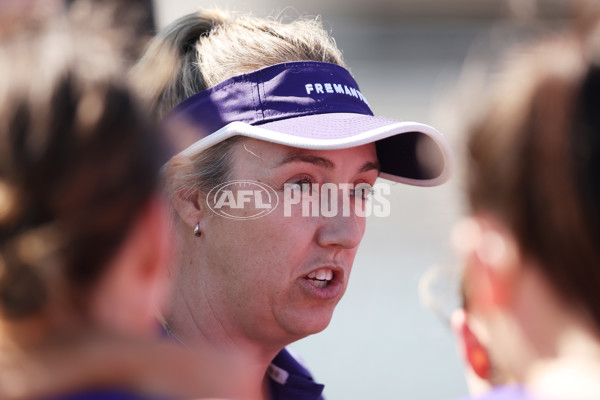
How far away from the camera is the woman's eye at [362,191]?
2.21 meters

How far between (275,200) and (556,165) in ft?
3.71

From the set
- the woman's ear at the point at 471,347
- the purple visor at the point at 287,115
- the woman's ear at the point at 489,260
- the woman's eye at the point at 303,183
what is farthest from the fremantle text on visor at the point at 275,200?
the woman's ear at the point at 489,260

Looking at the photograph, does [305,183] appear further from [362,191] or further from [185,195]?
[185,195]

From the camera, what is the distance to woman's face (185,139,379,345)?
2.07 meters

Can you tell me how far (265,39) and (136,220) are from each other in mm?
1298

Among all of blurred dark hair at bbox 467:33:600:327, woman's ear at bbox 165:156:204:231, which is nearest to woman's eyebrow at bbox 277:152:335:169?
woman's ear at bbox 165:156:204:231

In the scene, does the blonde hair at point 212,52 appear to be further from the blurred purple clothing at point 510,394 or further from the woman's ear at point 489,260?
the blurred purple clothing at point 510,394

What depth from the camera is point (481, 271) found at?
3.73ft

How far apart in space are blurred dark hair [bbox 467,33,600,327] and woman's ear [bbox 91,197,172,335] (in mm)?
464

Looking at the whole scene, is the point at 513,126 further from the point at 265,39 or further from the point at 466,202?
the point at 265,39

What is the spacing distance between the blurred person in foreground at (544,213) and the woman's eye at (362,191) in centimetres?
107

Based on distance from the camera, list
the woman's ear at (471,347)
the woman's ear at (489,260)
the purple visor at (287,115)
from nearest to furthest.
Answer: the woman's ear at (489,260) → the woman's ear at (471,347) → the purple visor at (287,115)

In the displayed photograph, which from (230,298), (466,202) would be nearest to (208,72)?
(230,298)

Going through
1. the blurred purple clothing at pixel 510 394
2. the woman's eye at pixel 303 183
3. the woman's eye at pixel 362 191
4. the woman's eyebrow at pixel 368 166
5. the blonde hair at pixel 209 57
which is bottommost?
the blurred purple clothing at pixel 510 394
